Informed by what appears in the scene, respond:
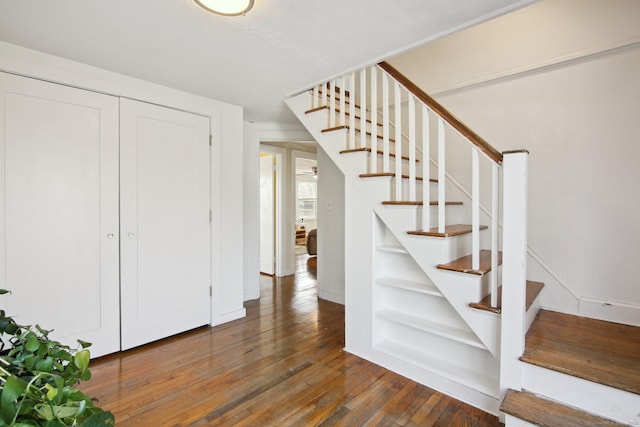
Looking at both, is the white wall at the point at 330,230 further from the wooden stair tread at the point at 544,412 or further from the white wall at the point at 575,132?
the wooden stair tread at the point at 544,412

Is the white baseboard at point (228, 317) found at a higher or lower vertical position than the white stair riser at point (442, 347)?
lower

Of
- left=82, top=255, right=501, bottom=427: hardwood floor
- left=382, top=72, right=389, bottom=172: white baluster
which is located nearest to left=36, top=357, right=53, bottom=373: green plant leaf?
left=82, top=255, right=501, bottom=427: hardwood floor

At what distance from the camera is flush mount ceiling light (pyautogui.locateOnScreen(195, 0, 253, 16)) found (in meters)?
1.47

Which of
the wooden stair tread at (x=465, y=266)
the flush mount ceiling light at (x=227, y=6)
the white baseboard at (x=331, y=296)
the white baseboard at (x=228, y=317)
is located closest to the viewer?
the flush mount ceiling light at (x=227, y=6)

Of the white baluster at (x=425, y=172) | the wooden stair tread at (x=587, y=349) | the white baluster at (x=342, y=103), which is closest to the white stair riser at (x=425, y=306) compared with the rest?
the wooden stair tread at (x=587, y=349)

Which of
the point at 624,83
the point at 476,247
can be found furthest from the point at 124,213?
the point at 624,83

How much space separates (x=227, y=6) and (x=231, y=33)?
333 millimetres

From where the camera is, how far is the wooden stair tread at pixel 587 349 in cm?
142

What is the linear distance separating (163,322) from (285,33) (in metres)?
2.45

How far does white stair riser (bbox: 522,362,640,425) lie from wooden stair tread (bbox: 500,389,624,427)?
3 centimetres

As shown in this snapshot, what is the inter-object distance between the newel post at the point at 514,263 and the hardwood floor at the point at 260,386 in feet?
1.22

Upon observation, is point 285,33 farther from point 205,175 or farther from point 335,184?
point 335,184

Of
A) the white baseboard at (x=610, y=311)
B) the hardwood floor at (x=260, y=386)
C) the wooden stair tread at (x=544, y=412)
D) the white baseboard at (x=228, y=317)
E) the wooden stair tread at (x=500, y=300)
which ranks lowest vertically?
the hardwood floor at (x=260, y=386)

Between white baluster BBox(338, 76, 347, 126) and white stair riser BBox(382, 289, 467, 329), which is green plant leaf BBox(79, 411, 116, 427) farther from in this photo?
white baluster BBox(338, 76, 347, 126)
